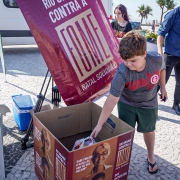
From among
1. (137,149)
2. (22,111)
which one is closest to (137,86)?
(137,149)

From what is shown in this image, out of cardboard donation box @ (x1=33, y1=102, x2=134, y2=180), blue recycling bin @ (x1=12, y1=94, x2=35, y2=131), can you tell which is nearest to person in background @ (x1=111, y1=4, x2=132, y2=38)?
blue recycling bin @ (x1=12, y1=94, x2=35, y2=131)

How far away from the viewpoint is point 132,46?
155 centimetres

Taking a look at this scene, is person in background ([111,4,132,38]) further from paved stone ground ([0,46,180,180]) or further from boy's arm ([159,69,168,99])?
boy's arm ([159,69,168,99])

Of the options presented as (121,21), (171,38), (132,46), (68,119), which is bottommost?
(68,119)

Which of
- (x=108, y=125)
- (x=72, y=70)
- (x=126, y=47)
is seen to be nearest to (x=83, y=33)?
(x=72, y=70)

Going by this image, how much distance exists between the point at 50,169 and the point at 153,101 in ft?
3.19

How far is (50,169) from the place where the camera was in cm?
167

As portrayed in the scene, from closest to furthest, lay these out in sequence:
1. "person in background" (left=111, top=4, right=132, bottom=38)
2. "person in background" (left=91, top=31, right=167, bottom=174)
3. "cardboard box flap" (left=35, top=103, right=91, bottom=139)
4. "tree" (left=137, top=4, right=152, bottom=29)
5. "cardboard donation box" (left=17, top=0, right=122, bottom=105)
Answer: "person in background" (left=91, top=31, right=167, bottom=174) → "cardboard donation box" (left=17, top=0, right=122, bottom=105) → "cardboard box flap" (left=35, top=103, right=91, bottom=139) → "person in background" (left=111, top=4, right=132, bottom=38) → "tree" (left=137, top=4, right=152, bottom=29)

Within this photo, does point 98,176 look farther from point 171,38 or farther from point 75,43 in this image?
point 171,38

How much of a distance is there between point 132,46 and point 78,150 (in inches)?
29.9

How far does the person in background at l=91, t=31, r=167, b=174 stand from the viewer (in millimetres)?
1581

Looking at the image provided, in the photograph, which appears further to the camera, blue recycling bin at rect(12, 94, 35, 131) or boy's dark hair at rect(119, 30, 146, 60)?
blue recycling bin at rect(12, 94, 35, 131)

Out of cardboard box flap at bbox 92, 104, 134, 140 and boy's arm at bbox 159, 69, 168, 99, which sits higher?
boy's arm at bbox 159, 69, 168, 99

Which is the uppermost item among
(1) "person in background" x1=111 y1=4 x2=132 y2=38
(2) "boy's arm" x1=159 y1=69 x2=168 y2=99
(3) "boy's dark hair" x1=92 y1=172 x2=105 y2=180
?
(1) "person in background" x1=111 y1=4 x2=132 y2=38
